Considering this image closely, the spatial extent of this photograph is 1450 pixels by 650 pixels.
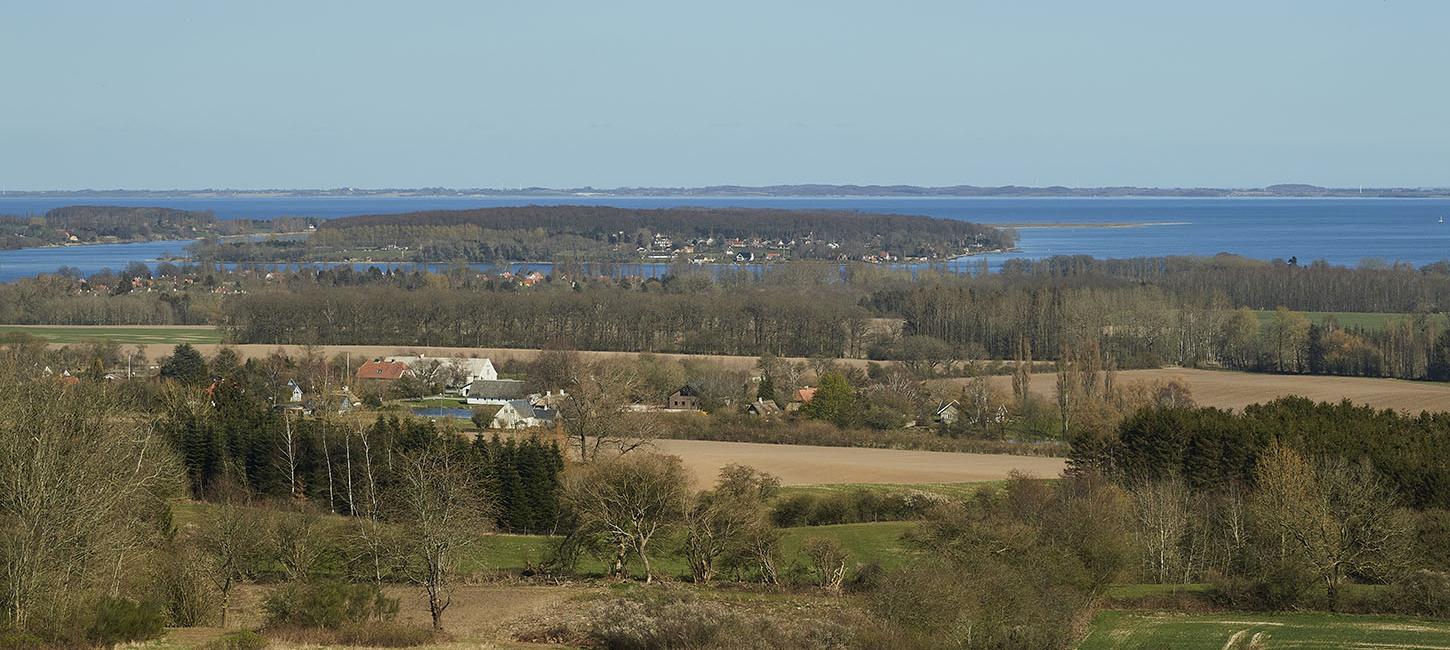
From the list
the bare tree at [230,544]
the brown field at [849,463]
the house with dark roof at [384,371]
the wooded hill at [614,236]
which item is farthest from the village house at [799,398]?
the wooded hill at [614,236]

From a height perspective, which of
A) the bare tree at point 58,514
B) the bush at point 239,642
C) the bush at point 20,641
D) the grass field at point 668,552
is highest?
the bare tree at point 58,514

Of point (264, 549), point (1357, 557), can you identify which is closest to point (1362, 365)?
point (1357, 557)

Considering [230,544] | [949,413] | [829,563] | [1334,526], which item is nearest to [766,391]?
[949,413]

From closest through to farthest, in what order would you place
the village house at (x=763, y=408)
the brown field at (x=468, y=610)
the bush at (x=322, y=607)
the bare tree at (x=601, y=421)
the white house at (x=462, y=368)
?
1. the brown field at (x=468, y=610)
2. the bush at (x=322, y=607)
3. the bare tree at (x=601, y=421)
4. the village house at (x=763, y=408)
5. the white house at (x=462, y=368)

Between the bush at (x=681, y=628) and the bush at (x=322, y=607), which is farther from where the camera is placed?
the bush at (x=322, y=607)

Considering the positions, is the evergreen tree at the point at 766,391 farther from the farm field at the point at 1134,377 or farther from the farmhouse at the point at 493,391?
the farmhouse at the point at 493,391

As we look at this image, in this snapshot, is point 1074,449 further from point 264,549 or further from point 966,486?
point 264,549
